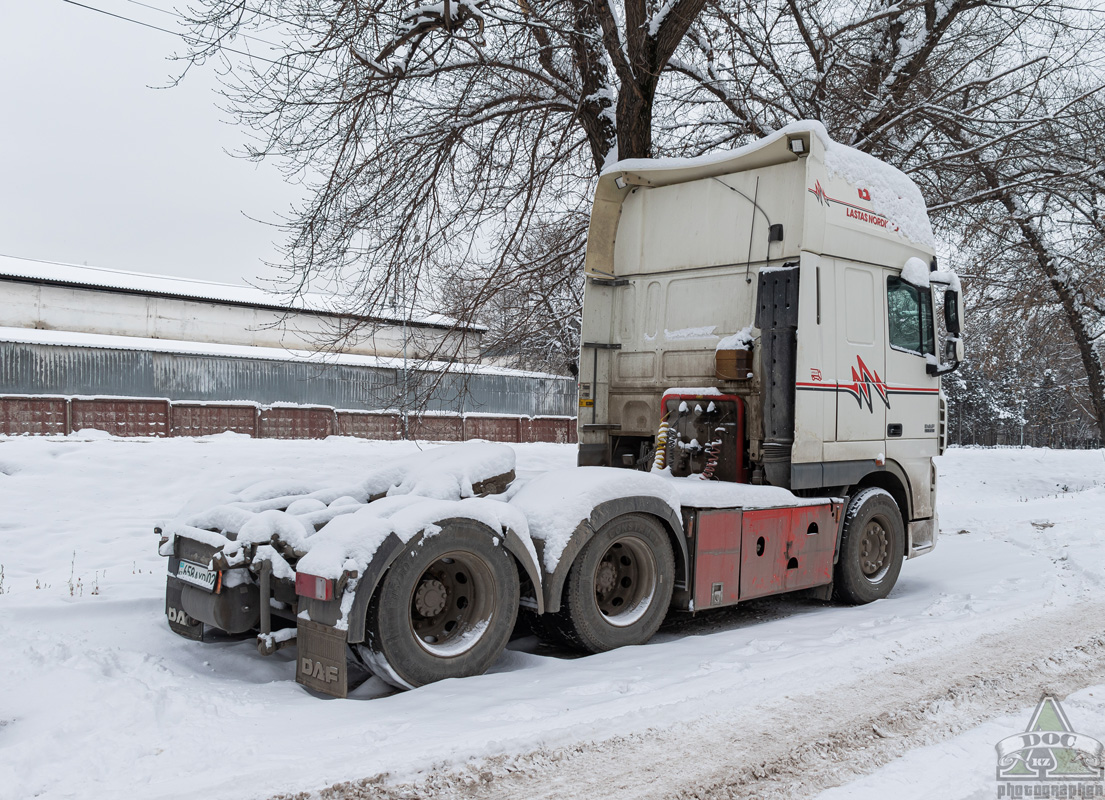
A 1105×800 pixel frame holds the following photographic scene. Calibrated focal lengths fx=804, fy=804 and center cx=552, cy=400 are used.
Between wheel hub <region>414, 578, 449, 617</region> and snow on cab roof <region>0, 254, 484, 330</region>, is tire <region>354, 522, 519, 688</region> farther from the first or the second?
snow on cab roof <region>0, 254, 484, 330</region>

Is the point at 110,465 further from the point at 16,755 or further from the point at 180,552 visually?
Result: the point at 16,755

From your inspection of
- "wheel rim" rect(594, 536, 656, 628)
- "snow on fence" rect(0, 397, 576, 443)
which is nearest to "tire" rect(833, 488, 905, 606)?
"wheel rim" rect(594, 536, 656, 628)

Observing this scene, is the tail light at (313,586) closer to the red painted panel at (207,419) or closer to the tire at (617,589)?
the tire at (617,589)

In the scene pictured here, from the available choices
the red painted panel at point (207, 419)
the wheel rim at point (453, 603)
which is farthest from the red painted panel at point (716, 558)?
the red painted panel at point (207, 419)

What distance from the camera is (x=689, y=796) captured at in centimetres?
321

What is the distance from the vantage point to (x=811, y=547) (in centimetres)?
669

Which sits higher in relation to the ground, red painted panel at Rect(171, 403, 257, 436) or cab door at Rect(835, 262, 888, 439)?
cab door at Rect(835, 262, 888, 439)

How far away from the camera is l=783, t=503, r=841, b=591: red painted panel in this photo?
21.4 feet

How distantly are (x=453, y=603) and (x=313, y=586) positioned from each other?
0.87 metres

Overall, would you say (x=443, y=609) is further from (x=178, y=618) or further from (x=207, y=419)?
(x=207, y=419)

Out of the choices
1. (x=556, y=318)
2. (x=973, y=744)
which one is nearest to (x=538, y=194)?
(x=556, y=318)

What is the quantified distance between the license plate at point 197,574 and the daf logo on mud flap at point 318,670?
711mm

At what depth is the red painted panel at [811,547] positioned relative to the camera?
6.53 m

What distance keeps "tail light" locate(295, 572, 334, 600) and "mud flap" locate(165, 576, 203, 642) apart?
113cm
